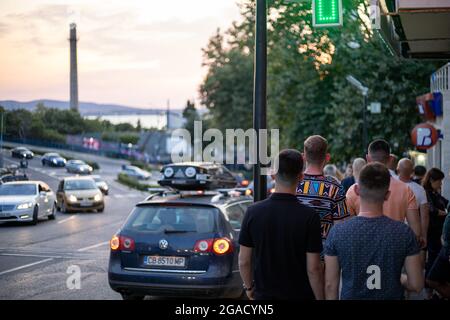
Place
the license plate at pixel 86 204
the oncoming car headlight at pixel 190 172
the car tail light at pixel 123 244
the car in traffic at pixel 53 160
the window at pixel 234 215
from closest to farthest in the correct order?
the car tail light at pixel 123 244
the window at pixel 234 215
the oncoming car headlight at pixel 190 172
the car in traffic at pixel 53 160
the license plate at pixel 86 204

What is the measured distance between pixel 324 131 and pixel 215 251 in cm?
2572

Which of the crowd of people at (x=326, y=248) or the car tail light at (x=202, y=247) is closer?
the crowd of people at (x=326, y=248)

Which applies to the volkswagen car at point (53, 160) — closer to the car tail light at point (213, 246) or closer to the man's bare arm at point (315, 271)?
the car tail light at point (213, 246)

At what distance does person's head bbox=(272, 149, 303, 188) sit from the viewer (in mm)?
4879

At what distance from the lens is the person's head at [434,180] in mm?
9930

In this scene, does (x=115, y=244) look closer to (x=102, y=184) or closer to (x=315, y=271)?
(x=315, y=271)

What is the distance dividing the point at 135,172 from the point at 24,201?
30.2m

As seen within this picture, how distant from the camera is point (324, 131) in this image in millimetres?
33938

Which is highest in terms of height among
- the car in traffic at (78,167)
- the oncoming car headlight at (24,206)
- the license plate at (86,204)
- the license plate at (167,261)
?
the car in traffic at (78,167)

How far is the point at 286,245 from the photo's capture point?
15.6ft

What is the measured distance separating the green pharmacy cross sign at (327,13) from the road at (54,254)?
15.9ft

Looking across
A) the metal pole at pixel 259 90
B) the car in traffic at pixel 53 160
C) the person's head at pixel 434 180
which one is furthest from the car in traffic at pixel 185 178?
the car in traffic at pixel 53 160
